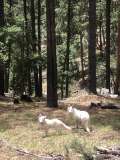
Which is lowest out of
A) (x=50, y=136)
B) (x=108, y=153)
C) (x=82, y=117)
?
(x=50, y=136)

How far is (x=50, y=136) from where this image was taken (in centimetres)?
1202

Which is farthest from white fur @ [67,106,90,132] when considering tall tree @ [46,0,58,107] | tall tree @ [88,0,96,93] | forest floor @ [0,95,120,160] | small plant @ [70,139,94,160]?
tall tree @ [88,0,96,93]

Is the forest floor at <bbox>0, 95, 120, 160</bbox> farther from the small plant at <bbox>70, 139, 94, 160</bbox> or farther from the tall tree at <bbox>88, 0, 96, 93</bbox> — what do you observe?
the tall tree at <bbox>88, 0, 96, 93</bbox>

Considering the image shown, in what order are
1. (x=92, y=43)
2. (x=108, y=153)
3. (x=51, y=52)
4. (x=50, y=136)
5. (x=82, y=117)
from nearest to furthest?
1. (x=108, y=153)
2. (x=50, y=136)
3. (x=82, y=117)
4. (x=51, y=52)
5. (x=92, y=43)

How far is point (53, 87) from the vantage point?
57.2ft

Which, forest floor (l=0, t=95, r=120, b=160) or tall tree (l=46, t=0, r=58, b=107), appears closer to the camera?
forest floor (l=0, t=95, r=120, b=160)

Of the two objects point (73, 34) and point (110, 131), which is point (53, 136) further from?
point (73, 34)

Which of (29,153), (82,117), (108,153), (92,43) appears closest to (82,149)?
(108,153)

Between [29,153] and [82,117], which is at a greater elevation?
[82,117]

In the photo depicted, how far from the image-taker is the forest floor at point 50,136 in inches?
412

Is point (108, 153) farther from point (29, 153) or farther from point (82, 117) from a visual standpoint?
point (82, 117)

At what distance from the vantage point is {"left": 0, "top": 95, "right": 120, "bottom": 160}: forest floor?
412 inches

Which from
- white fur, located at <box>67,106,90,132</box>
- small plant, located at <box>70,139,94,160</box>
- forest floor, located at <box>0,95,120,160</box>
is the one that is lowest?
forest floor, located at <box>0,95,120,160</box>

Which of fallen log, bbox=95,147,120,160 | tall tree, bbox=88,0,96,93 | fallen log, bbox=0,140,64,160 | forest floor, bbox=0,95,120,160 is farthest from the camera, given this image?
tall tree, bbox=88,0,96,93
